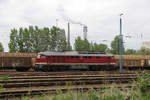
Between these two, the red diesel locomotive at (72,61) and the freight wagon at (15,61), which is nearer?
the red diesel locomotive at (72,61)

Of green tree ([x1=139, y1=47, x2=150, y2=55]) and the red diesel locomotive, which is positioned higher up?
green tree ([x1=139, y1=47, x2=150, y2=55])

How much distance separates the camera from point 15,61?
25109 mm

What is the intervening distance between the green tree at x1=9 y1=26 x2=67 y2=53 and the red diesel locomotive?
2405 centimetres

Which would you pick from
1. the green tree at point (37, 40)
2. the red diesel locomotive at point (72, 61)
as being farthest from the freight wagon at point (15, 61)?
the green tree at point (37, 40)

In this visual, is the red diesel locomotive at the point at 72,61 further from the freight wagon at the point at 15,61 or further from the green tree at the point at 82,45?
the green tree at the point at 82,45

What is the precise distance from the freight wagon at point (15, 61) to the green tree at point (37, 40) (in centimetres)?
2125

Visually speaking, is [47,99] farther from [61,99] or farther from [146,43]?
[146,43]

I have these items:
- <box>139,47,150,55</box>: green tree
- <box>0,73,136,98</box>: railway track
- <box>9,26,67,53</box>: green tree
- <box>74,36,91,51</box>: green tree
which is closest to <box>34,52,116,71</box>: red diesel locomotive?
<box>0,73,136,98</box>: railway track

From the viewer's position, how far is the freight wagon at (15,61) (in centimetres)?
2467

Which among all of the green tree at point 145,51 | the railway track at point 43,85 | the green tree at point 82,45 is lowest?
the railway track at point 43,85

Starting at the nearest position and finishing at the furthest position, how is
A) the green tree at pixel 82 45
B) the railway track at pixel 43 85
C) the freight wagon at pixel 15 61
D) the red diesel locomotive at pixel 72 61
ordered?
the railway track at pixel 43 85 < the red diesel locomotive at pixel 72 61 < the freight wagon at pixel 15 61 < the green tree at pixel 82 45

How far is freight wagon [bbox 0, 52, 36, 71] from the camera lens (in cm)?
2467

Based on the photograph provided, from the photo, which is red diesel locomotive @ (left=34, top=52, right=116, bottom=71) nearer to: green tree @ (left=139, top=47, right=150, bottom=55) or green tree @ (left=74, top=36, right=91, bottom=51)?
green tree @ (left=74, top=36, right=91, bottom=51)

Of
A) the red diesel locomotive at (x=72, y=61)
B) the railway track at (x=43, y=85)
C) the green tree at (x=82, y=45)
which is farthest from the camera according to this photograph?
the green tree at (x=82, y=45)
